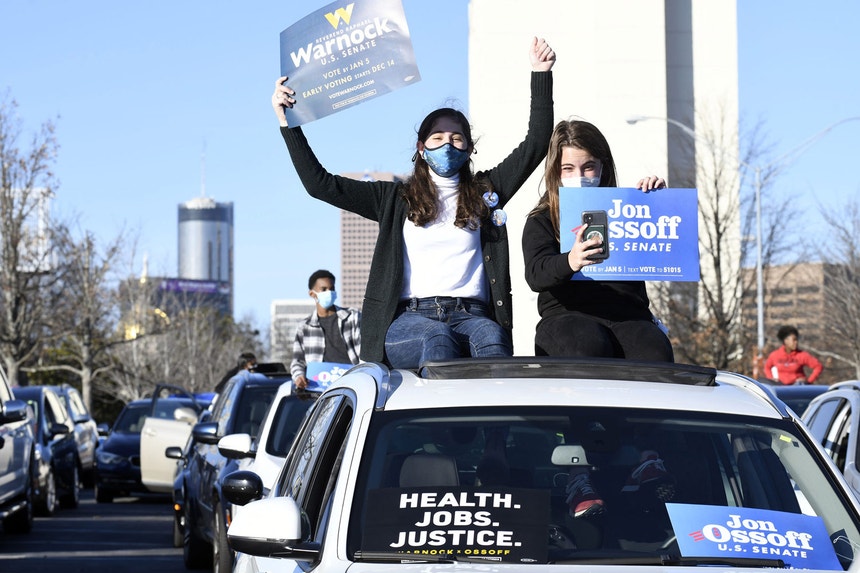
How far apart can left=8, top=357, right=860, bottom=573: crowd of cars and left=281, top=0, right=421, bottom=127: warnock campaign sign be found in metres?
2.00

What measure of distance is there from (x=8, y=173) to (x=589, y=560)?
46.2m

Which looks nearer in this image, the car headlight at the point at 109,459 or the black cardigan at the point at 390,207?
the black cardigan at the point at 390,207

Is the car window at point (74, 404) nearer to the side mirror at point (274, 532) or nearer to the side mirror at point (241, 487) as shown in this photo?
the side mirror at point (241, 487)

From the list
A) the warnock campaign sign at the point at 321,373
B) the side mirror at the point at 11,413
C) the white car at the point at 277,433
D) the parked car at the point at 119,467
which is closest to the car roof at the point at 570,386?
the white car at the point at 277,433

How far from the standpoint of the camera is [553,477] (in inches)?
185

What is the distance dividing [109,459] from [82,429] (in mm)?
1620

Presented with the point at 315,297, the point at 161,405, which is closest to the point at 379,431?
the point at 315,297

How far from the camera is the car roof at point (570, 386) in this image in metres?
4.41

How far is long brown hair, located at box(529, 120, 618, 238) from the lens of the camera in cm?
646

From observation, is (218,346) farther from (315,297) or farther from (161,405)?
(315,297)

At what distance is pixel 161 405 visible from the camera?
2592cm

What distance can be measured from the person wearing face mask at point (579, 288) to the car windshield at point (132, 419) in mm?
19852

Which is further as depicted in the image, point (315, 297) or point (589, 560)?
point (315, 297)

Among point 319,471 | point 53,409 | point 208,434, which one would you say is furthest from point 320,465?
point 53,409
